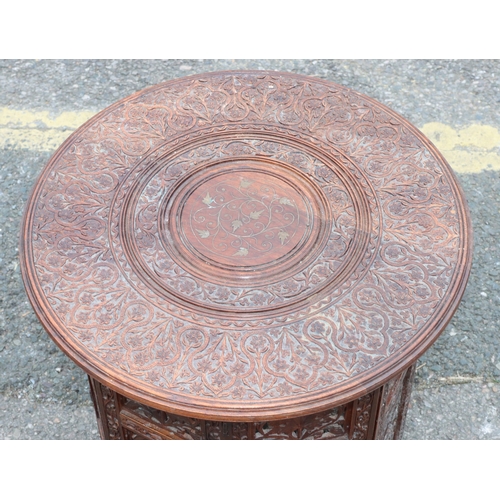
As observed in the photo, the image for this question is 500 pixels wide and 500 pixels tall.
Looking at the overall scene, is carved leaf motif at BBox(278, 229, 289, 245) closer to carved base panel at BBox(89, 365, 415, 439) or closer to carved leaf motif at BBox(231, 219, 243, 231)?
carved leaf motif at BBox(231, 219, 243, 231)

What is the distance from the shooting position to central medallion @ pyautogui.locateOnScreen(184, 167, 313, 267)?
292cm

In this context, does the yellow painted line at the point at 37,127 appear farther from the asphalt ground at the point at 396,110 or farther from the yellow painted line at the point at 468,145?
the yellow painted line at the point at 468,145

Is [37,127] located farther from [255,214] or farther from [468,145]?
[468,145]

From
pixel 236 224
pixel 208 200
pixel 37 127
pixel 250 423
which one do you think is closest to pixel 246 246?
pixel 236 224

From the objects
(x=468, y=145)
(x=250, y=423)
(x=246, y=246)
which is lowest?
(x=250, y=423)

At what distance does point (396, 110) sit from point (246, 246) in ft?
7.09

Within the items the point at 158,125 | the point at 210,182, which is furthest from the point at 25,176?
the point at 210,182

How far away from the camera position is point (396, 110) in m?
4.68

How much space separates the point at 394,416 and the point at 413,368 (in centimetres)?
25

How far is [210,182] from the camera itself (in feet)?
10.3

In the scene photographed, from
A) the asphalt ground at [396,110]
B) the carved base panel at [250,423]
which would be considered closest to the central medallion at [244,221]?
the carved base panel at [250,423]

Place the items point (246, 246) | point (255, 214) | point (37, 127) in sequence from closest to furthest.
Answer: point (246, 246), point (255, 214), point (37, 127)

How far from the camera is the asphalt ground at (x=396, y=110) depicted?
3.55 metres

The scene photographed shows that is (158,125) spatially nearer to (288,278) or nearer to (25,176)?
(288,278)
